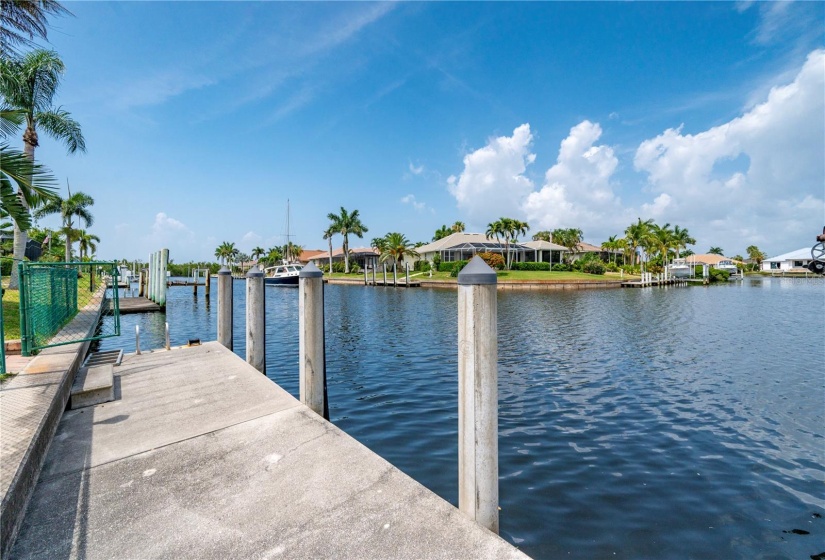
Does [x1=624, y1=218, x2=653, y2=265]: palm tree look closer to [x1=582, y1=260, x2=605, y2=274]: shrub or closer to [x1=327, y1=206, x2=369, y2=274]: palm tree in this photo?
[x1=582, y1=260, x2=605, y2=274]: shrub

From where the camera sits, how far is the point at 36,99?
853 inches

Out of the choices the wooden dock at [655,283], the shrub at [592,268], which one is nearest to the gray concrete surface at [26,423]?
the wooden dock at [655,283]

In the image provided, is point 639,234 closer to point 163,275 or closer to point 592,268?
point 592,268

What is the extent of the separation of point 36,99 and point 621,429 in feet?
95.9

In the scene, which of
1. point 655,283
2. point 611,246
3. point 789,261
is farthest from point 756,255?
point 655,283

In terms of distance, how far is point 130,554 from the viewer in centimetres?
291

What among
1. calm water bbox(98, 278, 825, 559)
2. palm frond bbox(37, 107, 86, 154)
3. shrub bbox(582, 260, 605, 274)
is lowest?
calm water bbox(98, 278, 825, 559)

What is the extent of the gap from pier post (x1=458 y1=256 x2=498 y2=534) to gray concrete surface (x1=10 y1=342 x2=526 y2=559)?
234 mm

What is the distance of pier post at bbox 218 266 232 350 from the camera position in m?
9.84

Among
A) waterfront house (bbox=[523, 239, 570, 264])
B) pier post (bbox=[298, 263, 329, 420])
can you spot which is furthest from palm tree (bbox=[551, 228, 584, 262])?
pier post (bbox=[298, 263, 329, 420])

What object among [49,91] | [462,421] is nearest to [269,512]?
[462,421]

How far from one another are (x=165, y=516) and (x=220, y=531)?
0.55 m

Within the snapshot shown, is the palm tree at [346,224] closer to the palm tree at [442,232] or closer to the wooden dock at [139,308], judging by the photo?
the palm tree at [442,232]

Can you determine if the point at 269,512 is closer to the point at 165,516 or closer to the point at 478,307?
the point at 165,516
